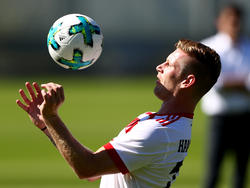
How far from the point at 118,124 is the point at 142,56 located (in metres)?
19.0

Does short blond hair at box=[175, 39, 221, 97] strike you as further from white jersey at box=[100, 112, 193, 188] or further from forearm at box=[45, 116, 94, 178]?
forearm at box=[45, 116, 94, 178]

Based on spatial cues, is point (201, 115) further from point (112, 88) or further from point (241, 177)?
point (241, 177)

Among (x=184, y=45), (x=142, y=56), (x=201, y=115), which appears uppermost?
(x=184, y=45)

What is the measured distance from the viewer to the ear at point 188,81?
438cm

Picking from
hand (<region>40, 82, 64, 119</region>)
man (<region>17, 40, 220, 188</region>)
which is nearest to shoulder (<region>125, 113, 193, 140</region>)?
man (<region>17, 40, 220, 188</region>)

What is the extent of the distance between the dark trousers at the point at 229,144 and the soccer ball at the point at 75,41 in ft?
13.1

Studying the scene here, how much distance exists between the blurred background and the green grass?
2 centimetres

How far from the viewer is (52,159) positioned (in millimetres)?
12719

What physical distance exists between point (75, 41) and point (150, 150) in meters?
1.10

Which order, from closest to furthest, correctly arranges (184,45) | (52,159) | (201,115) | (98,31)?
(184,45), (98,31), (52,159), (201,115)

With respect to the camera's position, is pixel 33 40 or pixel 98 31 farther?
pixel 33 40

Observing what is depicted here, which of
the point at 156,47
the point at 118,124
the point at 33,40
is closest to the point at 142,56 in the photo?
the point at 156,47

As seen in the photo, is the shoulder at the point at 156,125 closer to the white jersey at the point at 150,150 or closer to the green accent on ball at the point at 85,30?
the white jersey at the point at 150,150

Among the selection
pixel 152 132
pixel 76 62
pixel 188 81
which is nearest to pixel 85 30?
pixel 76 62
